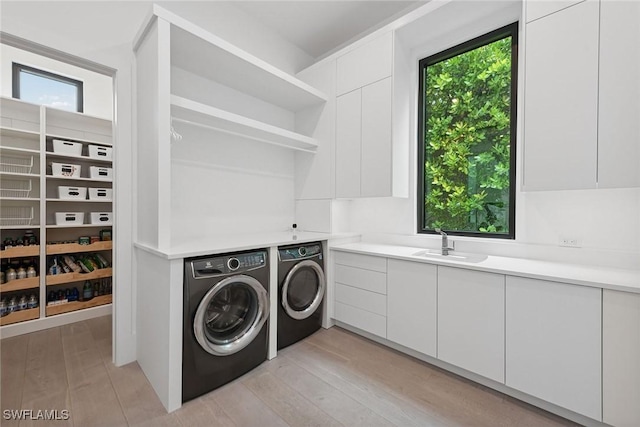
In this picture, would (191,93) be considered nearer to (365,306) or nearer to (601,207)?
(365,306)

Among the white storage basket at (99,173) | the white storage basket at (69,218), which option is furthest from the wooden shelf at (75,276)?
the white storage basket at (99,173)

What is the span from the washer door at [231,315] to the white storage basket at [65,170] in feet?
8.19

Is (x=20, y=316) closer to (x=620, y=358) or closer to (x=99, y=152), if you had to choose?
(x=99, y=152)

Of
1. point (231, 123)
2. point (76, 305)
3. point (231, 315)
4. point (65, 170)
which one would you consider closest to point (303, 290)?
point (231, 315)

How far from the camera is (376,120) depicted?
2.48 m

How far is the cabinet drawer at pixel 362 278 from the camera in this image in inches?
90.7

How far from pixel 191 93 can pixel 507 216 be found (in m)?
2.95

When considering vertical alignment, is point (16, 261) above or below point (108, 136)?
below

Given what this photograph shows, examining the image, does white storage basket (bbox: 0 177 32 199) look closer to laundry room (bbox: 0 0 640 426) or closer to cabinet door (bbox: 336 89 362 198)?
laundry room (bbox: 0 0 640 426)

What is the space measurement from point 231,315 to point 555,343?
6.64 feet

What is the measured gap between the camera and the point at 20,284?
100 inches

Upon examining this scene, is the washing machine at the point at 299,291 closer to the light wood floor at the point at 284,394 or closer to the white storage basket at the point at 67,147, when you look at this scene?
the light wood floor at the point at 284,394

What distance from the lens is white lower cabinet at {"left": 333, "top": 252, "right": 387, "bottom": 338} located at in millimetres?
2303

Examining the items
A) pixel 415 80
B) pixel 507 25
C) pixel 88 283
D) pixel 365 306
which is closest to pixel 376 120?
pixel 415 80
